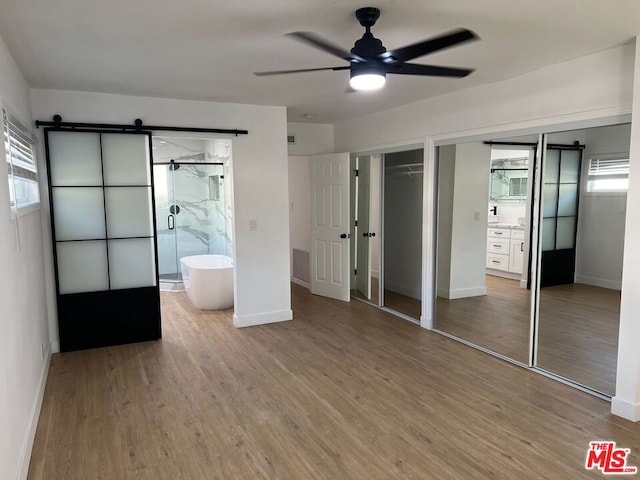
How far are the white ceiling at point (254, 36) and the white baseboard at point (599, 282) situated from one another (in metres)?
1.74

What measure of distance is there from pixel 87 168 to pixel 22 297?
182cm

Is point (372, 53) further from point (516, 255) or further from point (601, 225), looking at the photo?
point (516, 255)

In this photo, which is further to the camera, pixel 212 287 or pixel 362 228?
pixel 362 228

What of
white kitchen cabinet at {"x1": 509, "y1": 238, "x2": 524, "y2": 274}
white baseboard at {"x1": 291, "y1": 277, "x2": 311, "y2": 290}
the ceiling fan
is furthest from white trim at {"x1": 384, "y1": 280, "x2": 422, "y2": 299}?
the ceiling fan

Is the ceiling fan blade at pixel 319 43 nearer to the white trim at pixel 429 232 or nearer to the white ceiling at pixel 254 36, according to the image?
the white ceiling at pixel 254 36

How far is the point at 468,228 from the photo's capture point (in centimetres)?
540

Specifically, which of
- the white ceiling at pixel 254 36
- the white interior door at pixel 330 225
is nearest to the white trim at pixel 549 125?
the white ceiling at pixel 254 36

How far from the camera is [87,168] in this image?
13.8 ft

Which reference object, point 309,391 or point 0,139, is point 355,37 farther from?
point 309,391

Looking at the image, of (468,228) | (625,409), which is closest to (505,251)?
(468,228)

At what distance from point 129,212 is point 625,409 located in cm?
452

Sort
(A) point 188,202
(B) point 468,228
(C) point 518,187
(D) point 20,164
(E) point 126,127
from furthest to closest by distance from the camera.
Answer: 1. (A) point 188,202
2. (B) point 468,228
3. (C) point 518,187
4. (E) point 126,127
5. (D) point 20,164

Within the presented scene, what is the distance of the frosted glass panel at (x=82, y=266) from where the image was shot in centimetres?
416

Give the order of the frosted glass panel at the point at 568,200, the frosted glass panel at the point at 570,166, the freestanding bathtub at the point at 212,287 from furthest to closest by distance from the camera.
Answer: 1. the freestanding bathtub at the point at 212,287
2. the frosted glass panel at the point at 568,200
3. the frosted glass panel at the point at 570,166
